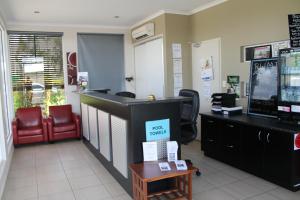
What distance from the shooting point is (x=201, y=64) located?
544 cm

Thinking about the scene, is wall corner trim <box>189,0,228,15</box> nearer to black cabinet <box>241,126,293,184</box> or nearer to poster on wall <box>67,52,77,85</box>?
black cabinet <box>241,126,293,184</box>

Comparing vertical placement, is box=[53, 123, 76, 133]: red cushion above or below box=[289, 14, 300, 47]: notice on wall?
below

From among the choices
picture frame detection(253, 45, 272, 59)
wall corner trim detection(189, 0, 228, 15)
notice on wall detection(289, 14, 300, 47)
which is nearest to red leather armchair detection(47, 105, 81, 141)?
wall corner trim detection(189, 0, 228, 15)

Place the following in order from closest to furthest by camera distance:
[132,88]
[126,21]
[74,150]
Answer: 1. [74,150]
2. [126,21]
3. [132,88]

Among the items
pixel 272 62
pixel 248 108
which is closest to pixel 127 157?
pixel 248 108

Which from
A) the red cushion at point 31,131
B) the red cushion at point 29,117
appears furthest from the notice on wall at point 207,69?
the red cushion at point 29,117

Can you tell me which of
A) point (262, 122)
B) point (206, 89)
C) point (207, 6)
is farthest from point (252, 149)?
point (207, 6)

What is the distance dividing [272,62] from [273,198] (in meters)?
1.82

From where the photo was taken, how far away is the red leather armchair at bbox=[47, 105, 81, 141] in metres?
5.78

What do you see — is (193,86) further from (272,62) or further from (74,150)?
(74,150)

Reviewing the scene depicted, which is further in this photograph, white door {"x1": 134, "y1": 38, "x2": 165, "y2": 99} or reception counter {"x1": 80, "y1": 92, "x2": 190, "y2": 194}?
white door {"x1": 134, "y1": 38, "x2": 165, "y2": 99}

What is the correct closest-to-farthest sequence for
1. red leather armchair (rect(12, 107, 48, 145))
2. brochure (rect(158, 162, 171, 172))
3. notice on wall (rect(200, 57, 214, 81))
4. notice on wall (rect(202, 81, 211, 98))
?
1. brochure (rect(158, 162, 171, 172))
2. notice on wall (rect(200, 57, 214, 81))
3. notice on wall (rect(202, 81, 211, 98))
4. red leather armchair (rect(12, 107, 48, 145))

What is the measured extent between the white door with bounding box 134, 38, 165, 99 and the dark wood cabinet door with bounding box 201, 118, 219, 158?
1685mm

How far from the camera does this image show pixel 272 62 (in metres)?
3.66
